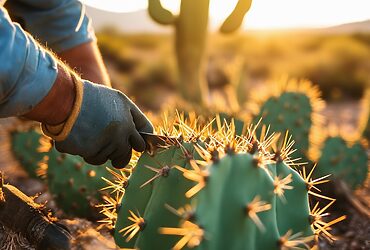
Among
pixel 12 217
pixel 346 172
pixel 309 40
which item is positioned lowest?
pixel 309 40

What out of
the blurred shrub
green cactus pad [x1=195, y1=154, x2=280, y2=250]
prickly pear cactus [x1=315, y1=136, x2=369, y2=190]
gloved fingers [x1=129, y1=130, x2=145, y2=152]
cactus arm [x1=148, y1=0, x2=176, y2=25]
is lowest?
the blurred shrub

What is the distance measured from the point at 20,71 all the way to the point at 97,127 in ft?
0.95

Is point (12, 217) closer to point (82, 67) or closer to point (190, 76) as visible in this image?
point (82, 67)

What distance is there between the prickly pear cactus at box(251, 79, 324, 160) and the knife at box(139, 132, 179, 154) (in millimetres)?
1392

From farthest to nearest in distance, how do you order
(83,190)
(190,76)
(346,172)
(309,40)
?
1. (309,40)
2. (190,76)
3. (346,172)
4. (83,190)

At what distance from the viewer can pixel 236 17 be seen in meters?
3.88

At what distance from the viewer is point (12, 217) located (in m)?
1.83

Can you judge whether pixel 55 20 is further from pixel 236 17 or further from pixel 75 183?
pixel 236 17

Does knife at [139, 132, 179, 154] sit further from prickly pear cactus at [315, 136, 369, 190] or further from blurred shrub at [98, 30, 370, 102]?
blurred shrub at [98, 30, 370, 102]

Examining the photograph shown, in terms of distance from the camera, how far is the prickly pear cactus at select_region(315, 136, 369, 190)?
3.31m

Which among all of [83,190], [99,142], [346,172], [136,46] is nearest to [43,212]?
[99,142]

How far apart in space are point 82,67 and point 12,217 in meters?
1.03

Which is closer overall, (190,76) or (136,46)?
(190,76)

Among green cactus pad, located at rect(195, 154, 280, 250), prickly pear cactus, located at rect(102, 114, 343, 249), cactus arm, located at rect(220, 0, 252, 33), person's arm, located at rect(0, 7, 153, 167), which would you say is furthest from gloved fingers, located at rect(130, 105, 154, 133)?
cactus arm, located at rect(220, 0, 252, 33)
